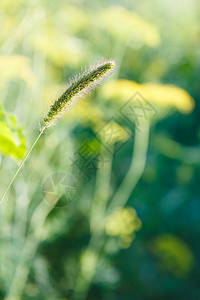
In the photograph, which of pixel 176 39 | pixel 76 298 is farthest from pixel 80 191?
pixel 176 39

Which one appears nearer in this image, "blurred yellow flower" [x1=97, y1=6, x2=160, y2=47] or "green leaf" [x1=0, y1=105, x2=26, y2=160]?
"green leaf" [x1=0, y1=105, x2=26, y2=160]

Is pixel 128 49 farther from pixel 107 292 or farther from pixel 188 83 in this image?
pixel 107 292

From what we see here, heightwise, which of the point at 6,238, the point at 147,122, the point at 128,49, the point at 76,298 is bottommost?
the point at 76,298

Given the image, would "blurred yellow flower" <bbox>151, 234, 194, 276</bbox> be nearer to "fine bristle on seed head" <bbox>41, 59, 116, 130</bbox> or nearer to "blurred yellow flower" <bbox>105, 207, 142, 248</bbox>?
"blurred yellow flower" <bbox>105, 207, 142, 248</bbox>

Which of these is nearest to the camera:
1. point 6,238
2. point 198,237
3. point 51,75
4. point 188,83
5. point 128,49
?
point 6,238

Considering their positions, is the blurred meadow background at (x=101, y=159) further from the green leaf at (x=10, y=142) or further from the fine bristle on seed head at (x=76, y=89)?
the fine bristle on seed head at (x=76, y=89)

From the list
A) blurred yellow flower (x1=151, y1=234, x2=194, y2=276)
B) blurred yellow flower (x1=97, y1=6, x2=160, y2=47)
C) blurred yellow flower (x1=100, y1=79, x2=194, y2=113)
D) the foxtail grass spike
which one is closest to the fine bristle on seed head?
the foxtail grass spike

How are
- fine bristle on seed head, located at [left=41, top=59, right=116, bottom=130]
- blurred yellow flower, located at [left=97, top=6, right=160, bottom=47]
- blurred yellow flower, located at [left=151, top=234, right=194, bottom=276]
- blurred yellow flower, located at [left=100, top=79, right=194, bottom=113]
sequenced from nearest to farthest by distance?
fine bristle on seed head, located at [left=41, top=59, right=116, bottom=130], blurred yellow flower, located at [left=100, top=79, right=194, bottom=113], blurred yellow flower, located at [left=97, top=6, right=160, bottom=47], blurred yellow flower, located at [left=151, top=234, right=194, bottom=276]

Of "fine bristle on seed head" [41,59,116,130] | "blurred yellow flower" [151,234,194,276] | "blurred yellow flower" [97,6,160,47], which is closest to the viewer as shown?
"fine bristle on seed head" [41,59,116,130]

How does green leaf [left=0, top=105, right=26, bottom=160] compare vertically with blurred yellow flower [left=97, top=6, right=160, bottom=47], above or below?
below

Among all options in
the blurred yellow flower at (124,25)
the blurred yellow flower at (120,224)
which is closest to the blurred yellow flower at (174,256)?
the blurred yellow flower at (120,224)
